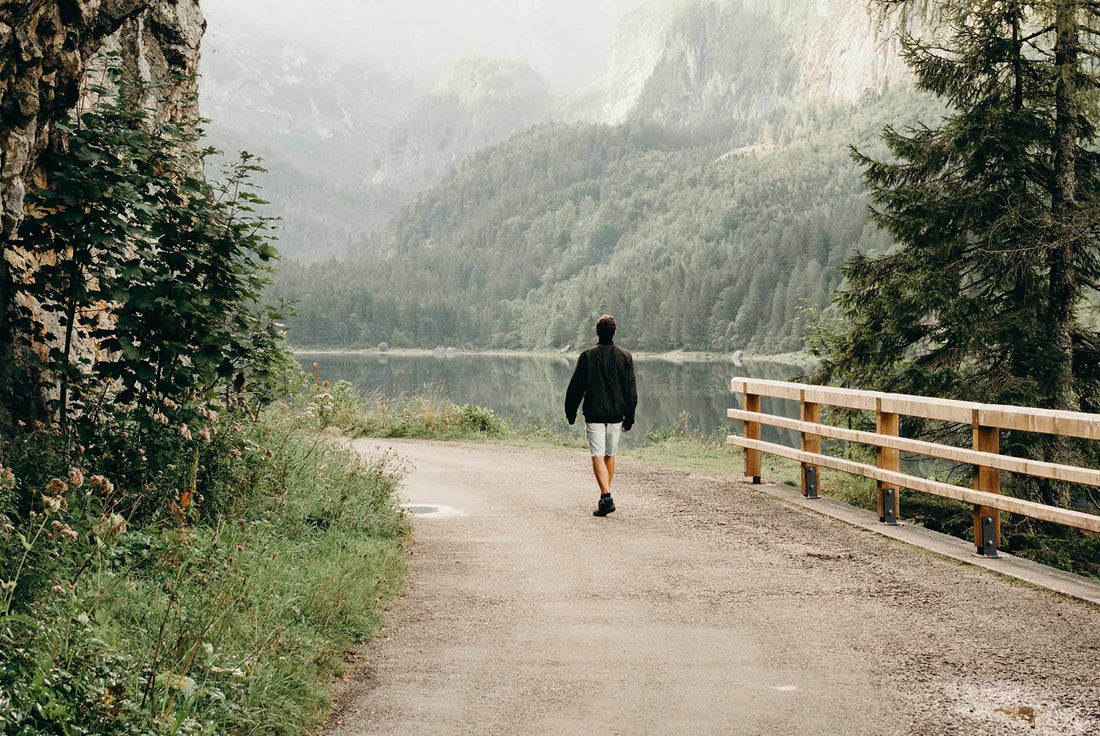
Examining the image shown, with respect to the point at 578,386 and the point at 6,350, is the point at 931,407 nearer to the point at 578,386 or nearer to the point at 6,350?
the point at 578,386

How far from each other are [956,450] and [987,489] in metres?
0.40

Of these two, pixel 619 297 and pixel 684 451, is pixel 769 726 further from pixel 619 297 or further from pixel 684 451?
pixel 619 297

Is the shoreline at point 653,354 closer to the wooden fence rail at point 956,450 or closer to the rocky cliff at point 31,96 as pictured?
the wooden fence rail at point 956,450

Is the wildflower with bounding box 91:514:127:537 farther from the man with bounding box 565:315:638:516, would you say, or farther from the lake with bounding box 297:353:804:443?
the lake with bounding box 297:353:804:443

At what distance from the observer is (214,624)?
189 inches

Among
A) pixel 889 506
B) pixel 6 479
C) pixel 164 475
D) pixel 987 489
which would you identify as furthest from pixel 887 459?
pixel 6 479

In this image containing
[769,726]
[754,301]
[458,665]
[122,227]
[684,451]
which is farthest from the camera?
[754,301]

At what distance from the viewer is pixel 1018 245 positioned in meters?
12.3

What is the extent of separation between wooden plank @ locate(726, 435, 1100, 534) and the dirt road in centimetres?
57

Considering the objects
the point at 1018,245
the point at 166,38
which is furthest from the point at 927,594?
the point at 166,38

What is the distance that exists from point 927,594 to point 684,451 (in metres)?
11.7

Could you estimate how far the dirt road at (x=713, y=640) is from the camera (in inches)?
184

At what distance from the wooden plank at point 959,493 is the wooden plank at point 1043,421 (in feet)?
1.82

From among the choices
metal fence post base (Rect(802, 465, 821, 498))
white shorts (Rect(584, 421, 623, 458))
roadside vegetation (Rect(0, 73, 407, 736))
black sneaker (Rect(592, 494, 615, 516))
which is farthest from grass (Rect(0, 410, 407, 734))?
metal fence post base (Rect(802, 465, 821, 498))
